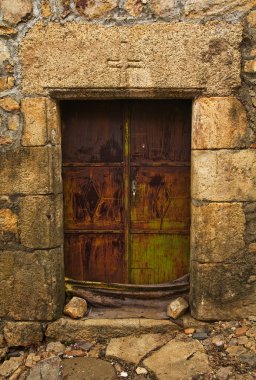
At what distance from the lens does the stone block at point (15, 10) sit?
231 centimetres

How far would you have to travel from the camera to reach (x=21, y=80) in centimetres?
237

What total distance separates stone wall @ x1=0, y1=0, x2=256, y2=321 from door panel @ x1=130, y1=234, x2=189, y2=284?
0.27 metres

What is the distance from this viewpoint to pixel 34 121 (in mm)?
2396

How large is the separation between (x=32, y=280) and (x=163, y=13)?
6.90 feet

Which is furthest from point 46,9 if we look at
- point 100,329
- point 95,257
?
point 100,329

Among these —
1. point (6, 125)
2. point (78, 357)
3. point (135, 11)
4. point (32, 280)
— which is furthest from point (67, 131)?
point (78, 357)

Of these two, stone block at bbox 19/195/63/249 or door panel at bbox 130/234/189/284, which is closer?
stone block at bbox 19/195/63/249

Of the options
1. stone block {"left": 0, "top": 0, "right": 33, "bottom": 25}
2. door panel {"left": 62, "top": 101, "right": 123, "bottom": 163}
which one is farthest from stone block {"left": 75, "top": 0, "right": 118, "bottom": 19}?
door panel {"left": 62, "top": 101, "right": 123, "bottom": 163}

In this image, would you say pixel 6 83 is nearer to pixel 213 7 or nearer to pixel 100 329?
pixel 213 7

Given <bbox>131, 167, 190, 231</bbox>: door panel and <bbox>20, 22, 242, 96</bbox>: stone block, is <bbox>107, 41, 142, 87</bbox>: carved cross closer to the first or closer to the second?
<bbox>20, 22, 242, 96</bbox>: stone block

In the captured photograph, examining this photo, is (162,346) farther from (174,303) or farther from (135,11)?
Answer: (135,11)

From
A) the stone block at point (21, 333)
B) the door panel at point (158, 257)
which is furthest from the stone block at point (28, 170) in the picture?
the stone block at point (21, 333)

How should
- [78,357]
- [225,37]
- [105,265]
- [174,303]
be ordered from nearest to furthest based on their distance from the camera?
1. [225,37]
2. [78,357]
3. [174,303]
4. [105,265]

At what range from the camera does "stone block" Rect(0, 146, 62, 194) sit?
7.98 feet
